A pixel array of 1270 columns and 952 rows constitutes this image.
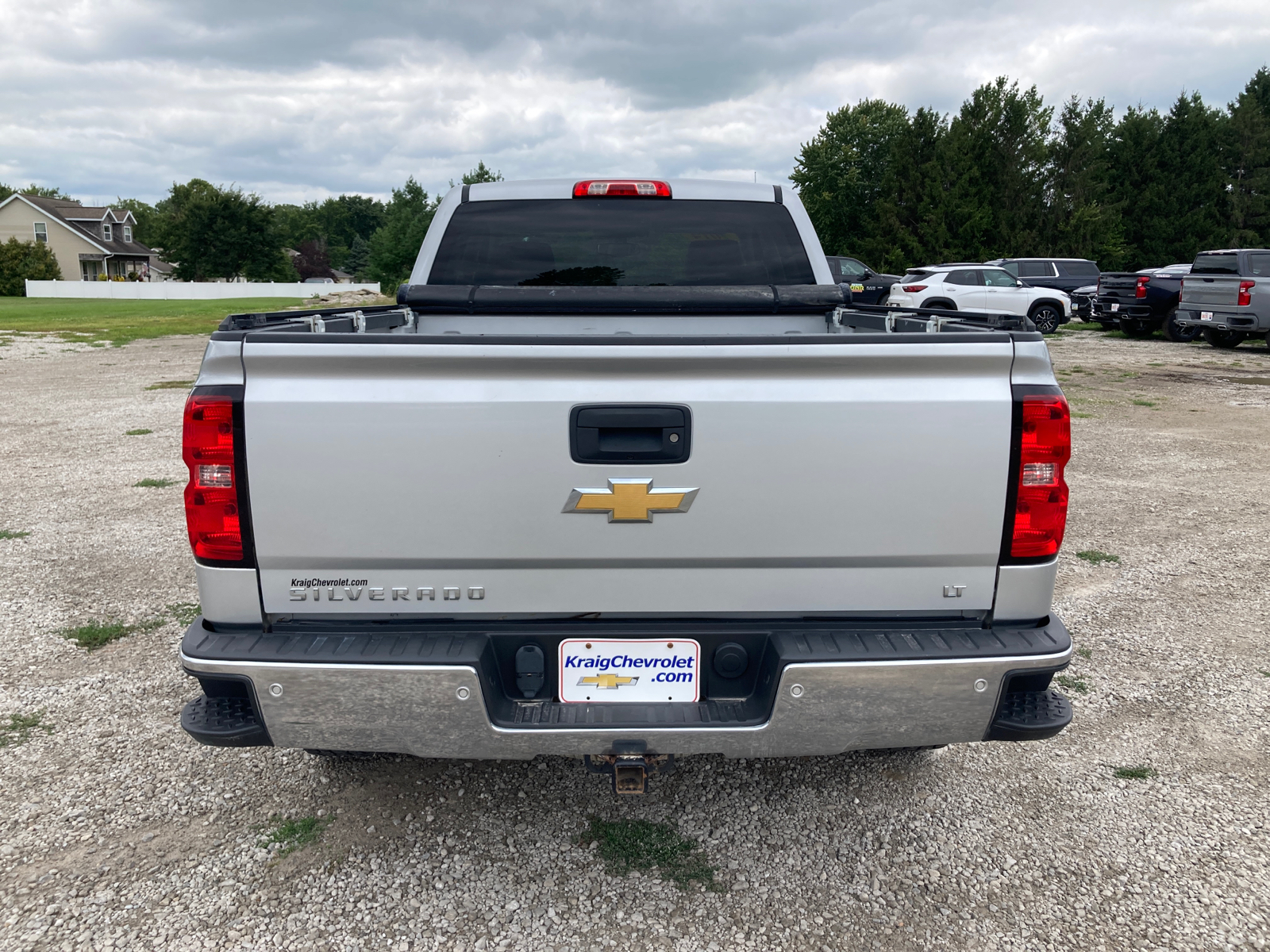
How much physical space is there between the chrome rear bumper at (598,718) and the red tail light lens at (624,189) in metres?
2.64

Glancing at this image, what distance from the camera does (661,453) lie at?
2268mm

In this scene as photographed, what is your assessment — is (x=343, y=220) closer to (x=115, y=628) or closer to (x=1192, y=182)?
(x=1192, y=182)

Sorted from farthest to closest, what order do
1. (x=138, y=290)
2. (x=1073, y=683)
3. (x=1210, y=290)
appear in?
(x=138, y=290), (x=1210, y=290), (x=1073, y=683)

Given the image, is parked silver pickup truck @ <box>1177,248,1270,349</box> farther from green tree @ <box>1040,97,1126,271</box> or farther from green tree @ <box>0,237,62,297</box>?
green tree @ <box>0,237,62,297</box>

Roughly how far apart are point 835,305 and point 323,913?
→ 3092 millimetres

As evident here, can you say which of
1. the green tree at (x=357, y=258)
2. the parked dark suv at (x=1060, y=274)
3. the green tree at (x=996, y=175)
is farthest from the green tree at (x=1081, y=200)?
the green tree at (x=357, y=258)

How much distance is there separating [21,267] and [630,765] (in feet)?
229

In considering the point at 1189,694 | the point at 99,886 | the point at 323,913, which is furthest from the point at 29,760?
the point at 1189,694

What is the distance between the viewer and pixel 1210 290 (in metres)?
18.7

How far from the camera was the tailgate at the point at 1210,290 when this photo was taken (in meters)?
18.2

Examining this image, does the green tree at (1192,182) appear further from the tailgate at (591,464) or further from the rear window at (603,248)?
the tailgate at (591,464)

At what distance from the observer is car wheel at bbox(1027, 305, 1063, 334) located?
22328 millimetres

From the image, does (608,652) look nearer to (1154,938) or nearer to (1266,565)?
(1154,938)

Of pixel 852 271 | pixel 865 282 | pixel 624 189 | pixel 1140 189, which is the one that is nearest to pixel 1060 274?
pixel 865 282
